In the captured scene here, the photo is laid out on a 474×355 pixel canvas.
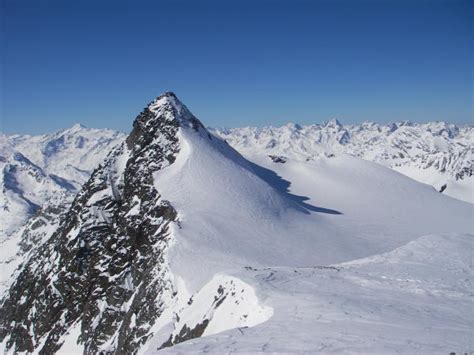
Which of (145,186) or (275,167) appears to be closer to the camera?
(145,186)

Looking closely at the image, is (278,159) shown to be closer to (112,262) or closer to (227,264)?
(112,262)

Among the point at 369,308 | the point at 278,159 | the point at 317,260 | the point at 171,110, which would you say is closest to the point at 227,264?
the point at 317,260

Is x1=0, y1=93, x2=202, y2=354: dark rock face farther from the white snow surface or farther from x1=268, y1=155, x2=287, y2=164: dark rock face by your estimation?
x1=268, y1=155, x2=287, y2=164: dark rock face

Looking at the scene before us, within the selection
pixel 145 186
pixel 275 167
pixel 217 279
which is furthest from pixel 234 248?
pixel 275 167

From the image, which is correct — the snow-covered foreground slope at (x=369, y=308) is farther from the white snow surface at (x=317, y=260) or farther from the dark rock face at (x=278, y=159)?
the dark rock face at (x=278, y=159)

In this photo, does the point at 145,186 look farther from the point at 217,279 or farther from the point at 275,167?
the point at 275,167

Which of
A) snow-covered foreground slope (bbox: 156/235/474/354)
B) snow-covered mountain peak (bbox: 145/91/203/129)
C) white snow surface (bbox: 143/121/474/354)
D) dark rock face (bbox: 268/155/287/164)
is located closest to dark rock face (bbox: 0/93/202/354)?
snow-covered mountain peak (bbox: 145/91/203/129)

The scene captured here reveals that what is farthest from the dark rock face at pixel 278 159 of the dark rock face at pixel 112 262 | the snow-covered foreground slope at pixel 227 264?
the dark rock face at pixel 112 262
